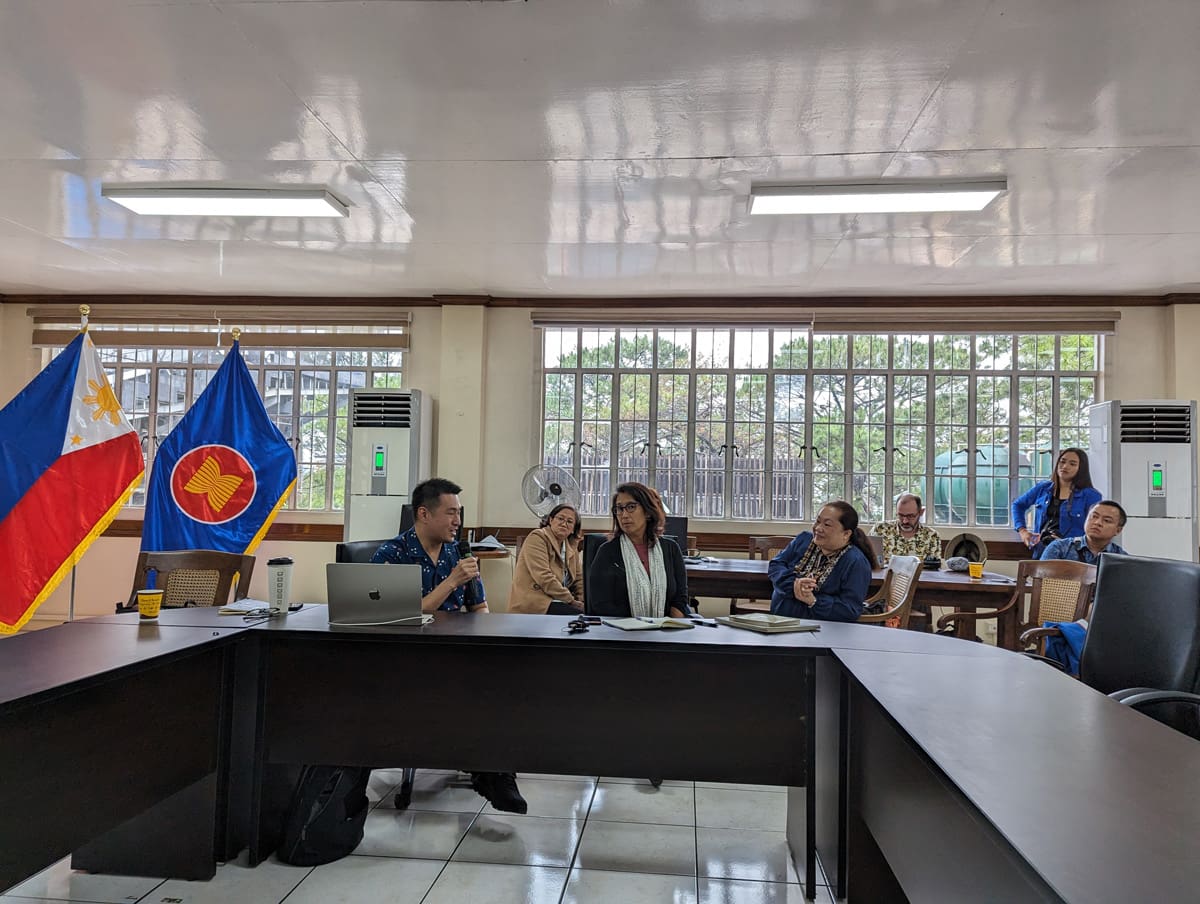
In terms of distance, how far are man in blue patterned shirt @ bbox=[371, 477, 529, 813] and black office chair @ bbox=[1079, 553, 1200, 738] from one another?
2.00 m

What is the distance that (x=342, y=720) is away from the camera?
2482mm

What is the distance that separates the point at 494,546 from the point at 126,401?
146 inches

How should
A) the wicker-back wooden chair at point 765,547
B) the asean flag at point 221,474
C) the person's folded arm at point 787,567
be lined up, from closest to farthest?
the person's folded arm at point 787,567
the asean flag at point 221,474
the wicker-back wooden chair at point 765,547

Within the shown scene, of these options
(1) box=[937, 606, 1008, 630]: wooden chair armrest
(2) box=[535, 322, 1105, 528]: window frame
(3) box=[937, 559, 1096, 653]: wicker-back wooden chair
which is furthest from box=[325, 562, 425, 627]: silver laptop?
(2) box=[535, 322, 1105, 528]: window frame

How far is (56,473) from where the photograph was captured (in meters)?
4.59

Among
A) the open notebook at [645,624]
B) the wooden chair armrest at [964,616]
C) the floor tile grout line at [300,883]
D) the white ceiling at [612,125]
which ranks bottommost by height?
the floor tile grout line at [300,883]

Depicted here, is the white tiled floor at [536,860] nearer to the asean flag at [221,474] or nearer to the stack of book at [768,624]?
the stack of book at [768,624]

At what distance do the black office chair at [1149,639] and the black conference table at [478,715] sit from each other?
394 mm

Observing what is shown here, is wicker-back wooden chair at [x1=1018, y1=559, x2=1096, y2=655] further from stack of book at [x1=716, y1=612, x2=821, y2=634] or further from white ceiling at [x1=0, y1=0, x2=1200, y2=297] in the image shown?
white ceiling at [x1=0, y1=0, x2=1200, y2=297]

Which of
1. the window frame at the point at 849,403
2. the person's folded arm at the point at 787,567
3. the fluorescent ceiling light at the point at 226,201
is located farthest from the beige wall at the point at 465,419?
the person's folded arm at the point at 787,567

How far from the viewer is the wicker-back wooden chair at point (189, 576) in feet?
11.2

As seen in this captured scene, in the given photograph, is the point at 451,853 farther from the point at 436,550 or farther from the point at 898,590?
the point at 898,590

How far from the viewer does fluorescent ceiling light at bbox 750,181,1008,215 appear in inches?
148

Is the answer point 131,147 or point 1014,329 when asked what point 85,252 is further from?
point 1014,329
